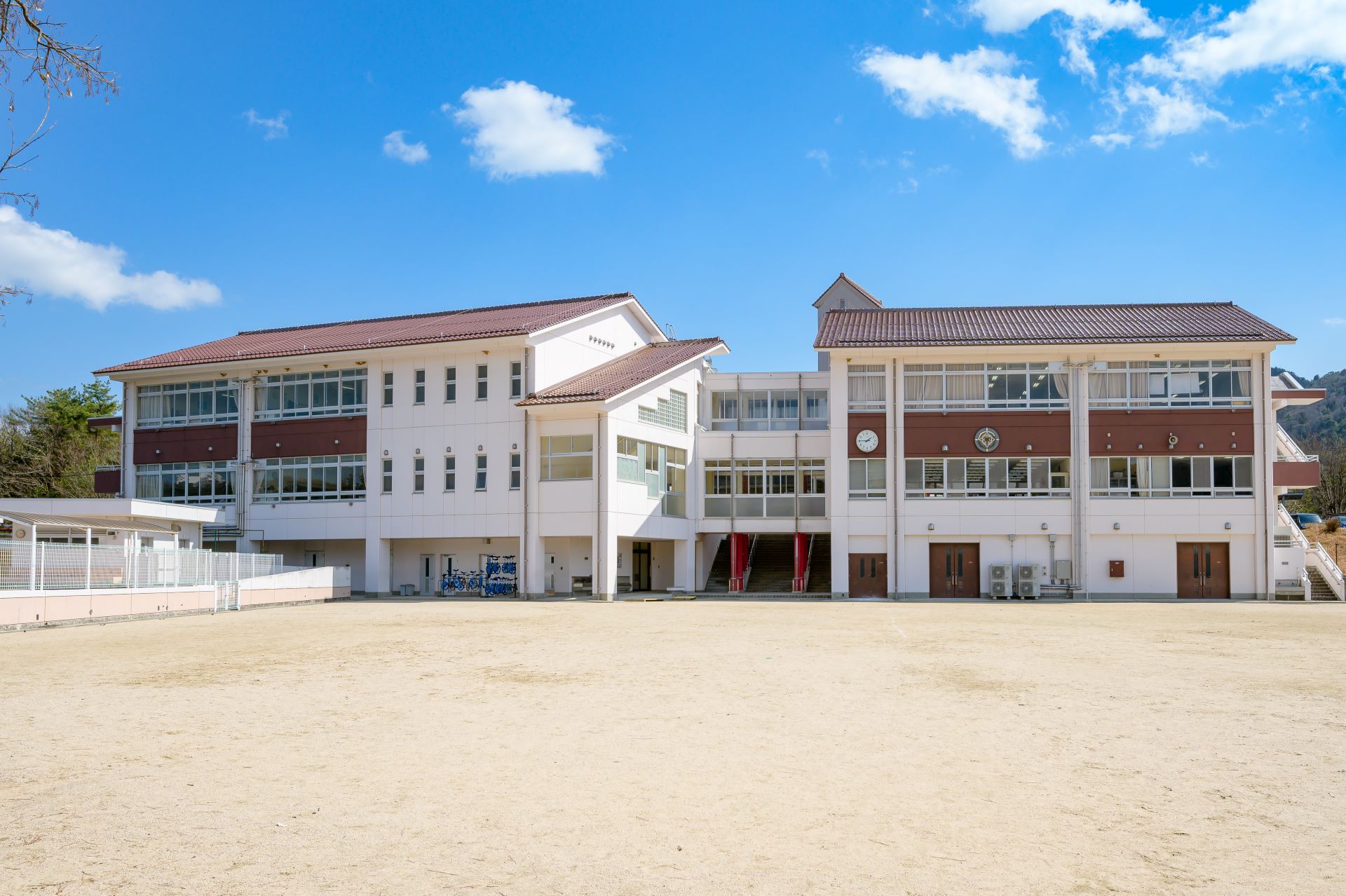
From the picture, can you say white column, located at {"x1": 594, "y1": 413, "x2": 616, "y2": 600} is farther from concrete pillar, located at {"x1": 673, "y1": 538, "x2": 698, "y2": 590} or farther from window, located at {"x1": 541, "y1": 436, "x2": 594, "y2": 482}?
concrete pillar, located at {"x1": 673, "y1": 538, "x2": 698, "y2": 590}

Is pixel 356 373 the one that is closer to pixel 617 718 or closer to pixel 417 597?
pixel 417 597

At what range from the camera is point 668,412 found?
135 ft

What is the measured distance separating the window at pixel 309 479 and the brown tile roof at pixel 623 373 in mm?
8554

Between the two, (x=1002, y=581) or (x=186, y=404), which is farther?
(x=186, y=404)

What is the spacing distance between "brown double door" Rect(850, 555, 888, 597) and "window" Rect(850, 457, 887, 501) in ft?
7.18

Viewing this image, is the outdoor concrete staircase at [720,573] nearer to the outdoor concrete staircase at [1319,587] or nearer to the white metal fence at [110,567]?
the white metal fence at [110,567]

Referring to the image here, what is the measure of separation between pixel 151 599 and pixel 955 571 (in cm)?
2596

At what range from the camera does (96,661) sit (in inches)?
686

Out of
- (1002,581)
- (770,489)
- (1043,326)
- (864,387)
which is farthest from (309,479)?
(1043,326)

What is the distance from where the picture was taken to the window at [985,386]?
38938 mm

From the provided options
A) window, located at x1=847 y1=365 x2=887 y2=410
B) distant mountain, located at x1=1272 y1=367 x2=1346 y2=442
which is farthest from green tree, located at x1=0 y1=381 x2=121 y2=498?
distant mountain, located at x1=1272 y1=367 x2=1346 y2=442

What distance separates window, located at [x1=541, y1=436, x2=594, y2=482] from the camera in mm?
37344

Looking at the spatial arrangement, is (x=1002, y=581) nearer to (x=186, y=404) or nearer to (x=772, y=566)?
(x=772, y=566)

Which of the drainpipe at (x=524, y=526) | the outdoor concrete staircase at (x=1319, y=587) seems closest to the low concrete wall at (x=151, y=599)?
the drainpipe at (x=524, y=526)
